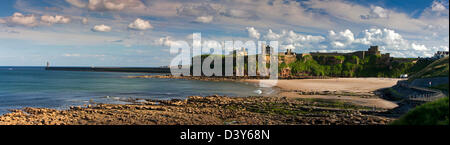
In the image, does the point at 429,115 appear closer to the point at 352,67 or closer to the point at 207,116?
the point at 207,116

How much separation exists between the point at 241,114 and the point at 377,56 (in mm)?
100947

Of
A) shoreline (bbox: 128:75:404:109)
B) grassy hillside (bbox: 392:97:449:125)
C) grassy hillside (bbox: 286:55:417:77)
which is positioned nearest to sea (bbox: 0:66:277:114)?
shoreline (bbox: 128:75:404:109)

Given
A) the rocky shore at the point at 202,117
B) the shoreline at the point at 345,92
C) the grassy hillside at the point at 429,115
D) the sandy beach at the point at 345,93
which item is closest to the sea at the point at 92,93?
the shoreline at the point at 345,92

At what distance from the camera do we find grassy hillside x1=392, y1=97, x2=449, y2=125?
47.7ft

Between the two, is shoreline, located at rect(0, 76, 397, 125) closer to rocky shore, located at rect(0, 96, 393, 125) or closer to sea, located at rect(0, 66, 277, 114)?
rocky shore, located at rect(0, 96, 393, 125)

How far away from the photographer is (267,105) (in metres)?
36.4

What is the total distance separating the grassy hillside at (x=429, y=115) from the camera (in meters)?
14.5

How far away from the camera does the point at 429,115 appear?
14.8 m
